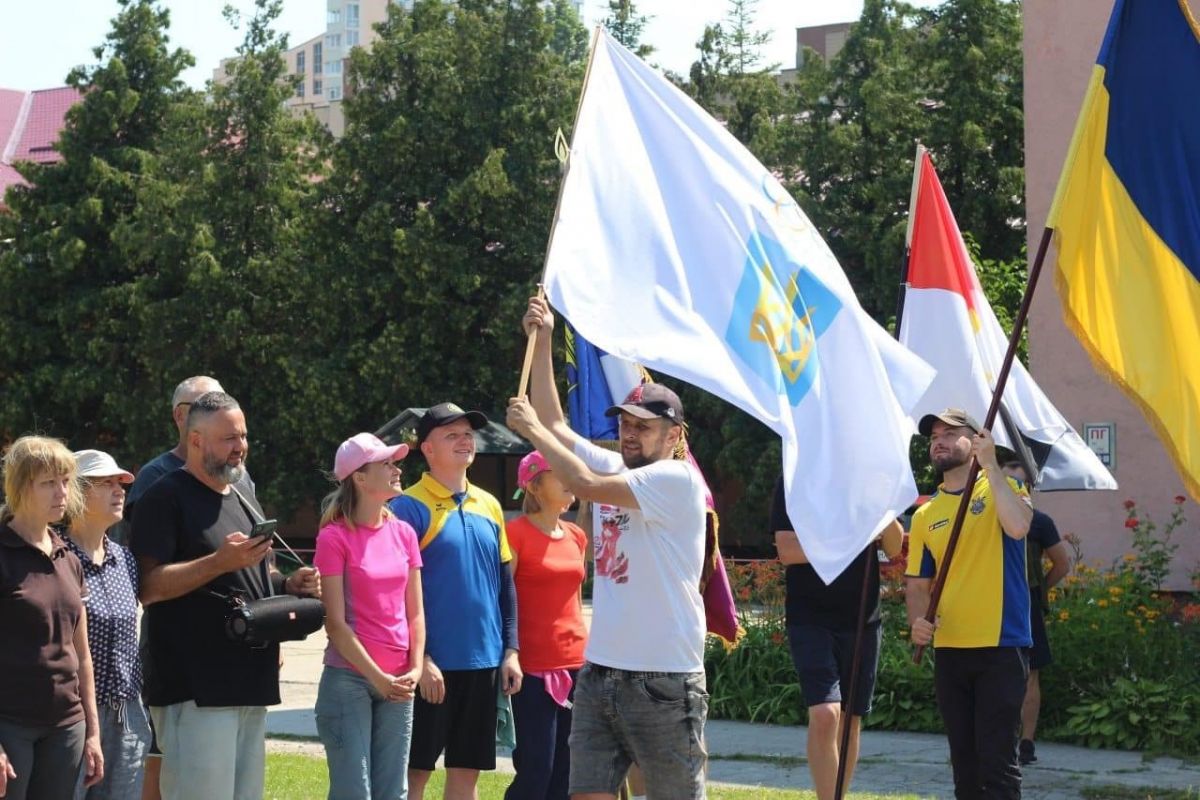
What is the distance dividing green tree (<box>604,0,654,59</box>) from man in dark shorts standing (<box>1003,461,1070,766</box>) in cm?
2140

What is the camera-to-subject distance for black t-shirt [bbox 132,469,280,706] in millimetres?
6105

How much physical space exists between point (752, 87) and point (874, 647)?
2706cm

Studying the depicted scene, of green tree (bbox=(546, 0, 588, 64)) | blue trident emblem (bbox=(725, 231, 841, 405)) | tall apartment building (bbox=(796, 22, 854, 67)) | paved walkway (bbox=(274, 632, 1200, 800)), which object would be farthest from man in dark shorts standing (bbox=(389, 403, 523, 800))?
tall apartment building (bbox=(796, 22, 854, 67))

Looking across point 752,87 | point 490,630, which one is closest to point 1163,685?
point 490,630

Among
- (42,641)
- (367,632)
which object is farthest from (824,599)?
(42,641)

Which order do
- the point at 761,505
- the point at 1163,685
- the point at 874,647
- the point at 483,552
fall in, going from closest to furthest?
the point at 483,552, the point at 874,647, the point at 1163,685, the point at 761,505

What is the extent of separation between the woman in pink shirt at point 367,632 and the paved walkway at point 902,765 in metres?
3.40

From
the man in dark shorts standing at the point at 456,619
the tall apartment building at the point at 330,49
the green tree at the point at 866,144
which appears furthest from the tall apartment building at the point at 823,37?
the tall apartment building at the point at 330,49

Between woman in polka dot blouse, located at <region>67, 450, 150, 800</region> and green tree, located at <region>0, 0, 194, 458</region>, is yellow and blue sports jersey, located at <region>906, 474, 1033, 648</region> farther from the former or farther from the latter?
green tree, located at <region>0, 0, 194, 458</region>

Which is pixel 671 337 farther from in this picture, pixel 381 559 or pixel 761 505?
pixel 761 505

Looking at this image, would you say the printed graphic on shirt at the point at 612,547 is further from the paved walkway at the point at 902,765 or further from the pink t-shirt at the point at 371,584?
the paved walkway at the point at 902,765

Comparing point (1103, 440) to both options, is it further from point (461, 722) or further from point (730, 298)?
point (730, 298)

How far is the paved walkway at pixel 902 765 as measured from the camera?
30.8ft

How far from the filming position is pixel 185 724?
6.12m
